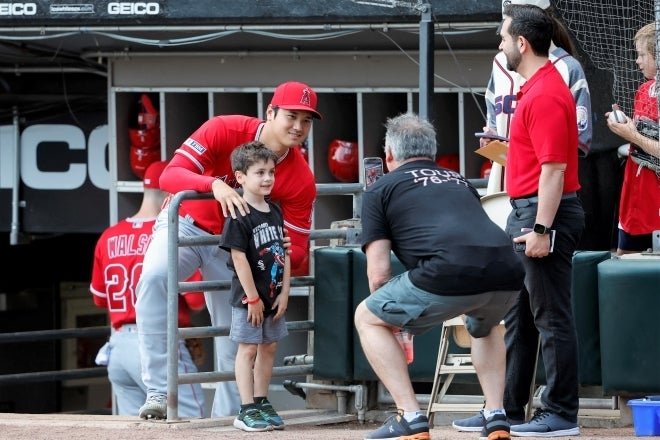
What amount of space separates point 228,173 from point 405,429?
208 cm

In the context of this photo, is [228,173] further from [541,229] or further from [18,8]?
[18,8]

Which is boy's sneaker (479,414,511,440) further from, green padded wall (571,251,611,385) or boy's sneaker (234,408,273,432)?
boy's sneaker (234,408,273,432)

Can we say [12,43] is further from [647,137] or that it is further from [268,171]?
[647,137]

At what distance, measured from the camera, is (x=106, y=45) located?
32.2 feet

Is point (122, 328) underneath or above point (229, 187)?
underneath

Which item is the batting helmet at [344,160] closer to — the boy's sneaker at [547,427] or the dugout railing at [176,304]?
the dugout railing at [176,304]

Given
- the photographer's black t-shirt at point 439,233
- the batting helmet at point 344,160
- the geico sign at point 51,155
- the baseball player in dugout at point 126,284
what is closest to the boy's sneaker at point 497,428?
the photographer's black t-shirt at point 439,233

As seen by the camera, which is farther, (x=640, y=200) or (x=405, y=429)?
(x=640, y=200)

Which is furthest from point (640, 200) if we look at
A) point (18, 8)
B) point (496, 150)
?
point (18, 8)

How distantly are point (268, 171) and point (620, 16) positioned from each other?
2.91 meters

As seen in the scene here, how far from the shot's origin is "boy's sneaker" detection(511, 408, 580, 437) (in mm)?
5875

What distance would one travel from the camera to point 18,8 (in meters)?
9.04

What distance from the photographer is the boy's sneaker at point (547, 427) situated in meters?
5.88

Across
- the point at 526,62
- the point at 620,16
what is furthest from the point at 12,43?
the point at 526,62
